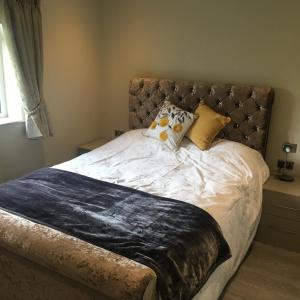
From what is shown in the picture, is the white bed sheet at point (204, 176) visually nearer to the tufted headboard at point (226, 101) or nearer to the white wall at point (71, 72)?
the tufted headboard at point (226, 101)

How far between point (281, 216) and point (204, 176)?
2.49 feet

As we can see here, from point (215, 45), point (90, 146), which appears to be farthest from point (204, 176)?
point (90, 146)

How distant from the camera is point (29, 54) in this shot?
2.80 m

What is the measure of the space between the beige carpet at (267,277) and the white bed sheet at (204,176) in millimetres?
168

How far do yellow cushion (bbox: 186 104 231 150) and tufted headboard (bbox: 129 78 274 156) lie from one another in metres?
0.10

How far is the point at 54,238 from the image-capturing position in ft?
4.97

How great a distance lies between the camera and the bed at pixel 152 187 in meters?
1.38

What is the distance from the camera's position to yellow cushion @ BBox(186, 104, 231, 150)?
300cm

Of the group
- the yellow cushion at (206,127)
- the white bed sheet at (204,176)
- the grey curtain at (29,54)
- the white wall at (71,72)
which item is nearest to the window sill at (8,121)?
the grey curtain at (29,54)

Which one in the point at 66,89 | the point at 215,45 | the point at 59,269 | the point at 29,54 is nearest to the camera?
the point at 59,269

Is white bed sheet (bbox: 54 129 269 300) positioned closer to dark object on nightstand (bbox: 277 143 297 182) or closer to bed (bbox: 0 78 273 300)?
bed (bbox: 0 78 273 300)

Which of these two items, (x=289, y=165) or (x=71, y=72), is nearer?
(x=289, y=165)

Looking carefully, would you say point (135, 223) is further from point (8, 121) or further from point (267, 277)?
point (8, 121)

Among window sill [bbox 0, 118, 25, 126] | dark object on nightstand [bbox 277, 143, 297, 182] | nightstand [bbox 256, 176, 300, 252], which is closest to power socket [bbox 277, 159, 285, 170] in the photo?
dark object on nightstand [bbox 277, 143, 297, 182]
